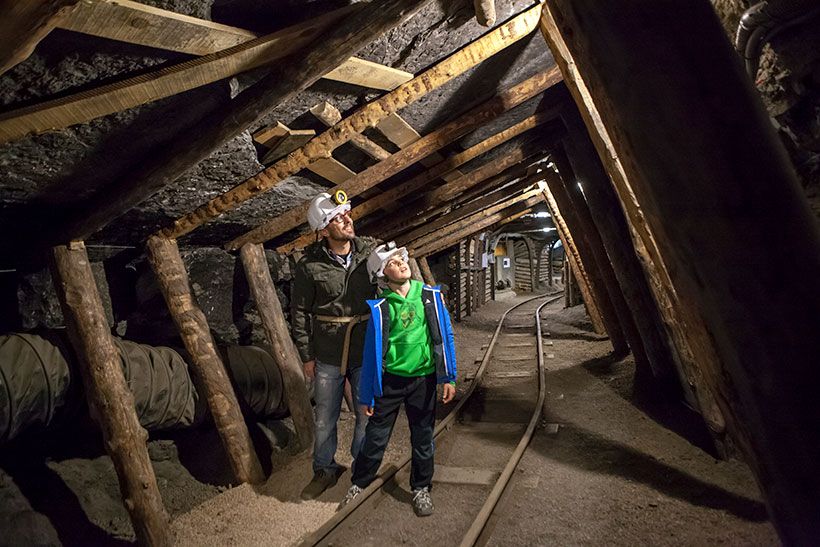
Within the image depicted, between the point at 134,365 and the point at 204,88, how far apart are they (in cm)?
246

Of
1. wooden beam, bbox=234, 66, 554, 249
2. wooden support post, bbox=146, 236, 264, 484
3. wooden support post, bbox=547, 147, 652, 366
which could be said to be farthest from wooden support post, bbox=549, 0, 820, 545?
wooden support post, bbox=547, 147, 652, 366

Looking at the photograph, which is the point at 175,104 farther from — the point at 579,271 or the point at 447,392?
the point at 579,271

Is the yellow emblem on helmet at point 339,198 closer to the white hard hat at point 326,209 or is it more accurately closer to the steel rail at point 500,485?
the white hard hat at point 326,209

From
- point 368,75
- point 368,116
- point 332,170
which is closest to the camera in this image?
point 368,75

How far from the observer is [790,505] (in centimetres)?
100

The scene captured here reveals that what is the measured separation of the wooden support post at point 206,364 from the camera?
12.8ft

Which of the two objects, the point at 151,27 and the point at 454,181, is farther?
the point at 454,181

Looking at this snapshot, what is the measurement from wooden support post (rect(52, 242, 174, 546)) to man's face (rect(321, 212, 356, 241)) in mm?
1892

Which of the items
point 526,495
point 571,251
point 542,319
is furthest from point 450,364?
point 542,319

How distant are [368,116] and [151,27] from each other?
1658mm

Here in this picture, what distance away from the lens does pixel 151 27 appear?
1.75 meters

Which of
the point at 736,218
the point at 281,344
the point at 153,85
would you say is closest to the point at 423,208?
the point at 281,344

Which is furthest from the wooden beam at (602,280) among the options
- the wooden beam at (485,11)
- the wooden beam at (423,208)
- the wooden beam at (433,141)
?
the wooden beam at (485,11)

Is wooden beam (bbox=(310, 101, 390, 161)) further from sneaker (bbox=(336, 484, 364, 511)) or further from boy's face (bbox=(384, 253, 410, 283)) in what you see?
sneaker (bbox=(336, 484, 364, 511))
